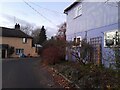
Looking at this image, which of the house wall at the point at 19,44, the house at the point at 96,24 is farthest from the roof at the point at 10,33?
the house at the point at 96,24

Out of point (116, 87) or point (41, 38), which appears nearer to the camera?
point (116, 87)

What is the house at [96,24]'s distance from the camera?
57.0 ft

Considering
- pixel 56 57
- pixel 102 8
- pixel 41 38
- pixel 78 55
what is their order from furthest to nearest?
pixel 41 38 → pixel 56 57 → pixel 78 55 → pixel 102 8

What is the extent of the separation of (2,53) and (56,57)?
114 feet

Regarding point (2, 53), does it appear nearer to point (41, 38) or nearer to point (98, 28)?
point (41, 38)

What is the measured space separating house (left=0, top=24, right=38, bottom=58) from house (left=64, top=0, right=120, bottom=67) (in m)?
34.4

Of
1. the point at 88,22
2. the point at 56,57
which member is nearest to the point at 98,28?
the point at 88,22

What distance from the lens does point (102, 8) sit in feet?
64.3

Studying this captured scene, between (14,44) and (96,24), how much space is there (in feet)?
149

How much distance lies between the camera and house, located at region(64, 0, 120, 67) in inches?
683

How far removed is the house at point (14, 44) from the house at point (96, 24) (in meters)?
34.4

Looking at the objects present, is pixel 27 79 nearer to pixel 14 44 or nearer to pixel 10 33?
pixel 14 44

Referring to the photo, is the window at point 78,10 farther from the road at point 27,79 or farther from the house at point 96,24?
the road at point 27,79

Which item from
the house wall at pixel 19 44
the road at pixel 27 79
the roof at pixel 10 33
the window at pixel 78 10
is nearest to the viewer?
the road at pixel 27 79
